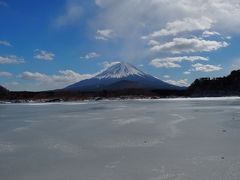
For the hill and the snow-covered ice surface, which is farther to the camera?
the hill

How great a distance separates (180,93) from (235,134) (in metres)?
101

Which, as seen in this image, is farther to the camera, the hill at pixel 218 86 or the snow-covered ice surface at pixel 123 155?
the hill at pixel 218 86

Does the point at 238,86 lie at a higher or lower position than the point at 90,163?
higher

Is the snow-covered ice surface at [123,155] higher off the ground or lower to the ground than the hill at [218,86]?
lower

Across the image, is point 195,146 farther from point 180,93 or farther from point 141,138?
point 180,93

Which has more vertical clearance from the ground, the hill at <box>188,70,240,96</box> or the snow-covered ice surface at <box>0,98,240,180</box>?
the hill at <box>188,70,240,96</box>

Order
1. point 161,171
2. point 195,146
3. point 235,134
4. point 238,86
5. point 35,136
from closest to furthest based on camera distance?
point 161,171 < point 195,146 < point 235,134 < point 35,136 < point 238,86

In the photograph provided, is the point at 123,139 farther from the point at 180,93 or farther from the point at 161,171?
the point at 180,93

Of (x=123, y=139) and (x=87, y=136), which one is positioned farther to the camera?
(x=87, y=136)

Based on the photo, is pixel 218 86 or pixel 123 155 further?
pixel 218 86

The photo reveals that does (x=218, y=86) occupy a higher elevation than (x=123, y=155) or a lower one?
higher

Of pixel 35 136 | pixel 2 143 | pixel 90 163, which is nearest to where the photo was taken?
pixel 90 163

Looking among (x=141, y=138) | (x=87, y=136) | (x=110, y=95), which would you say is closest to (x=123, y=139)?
(x=141, y=138)

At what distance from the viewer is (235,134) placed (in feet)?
44.6
